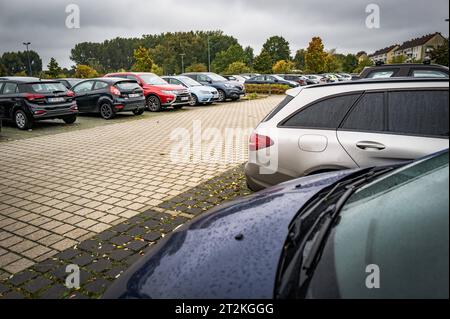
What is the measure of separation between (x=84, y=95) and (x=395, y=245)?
14621mm

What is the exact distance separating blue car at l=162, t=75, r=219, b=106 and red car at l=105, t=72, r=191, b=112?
4.80ft

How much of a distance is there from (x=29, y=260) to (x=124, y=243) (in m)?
0.91

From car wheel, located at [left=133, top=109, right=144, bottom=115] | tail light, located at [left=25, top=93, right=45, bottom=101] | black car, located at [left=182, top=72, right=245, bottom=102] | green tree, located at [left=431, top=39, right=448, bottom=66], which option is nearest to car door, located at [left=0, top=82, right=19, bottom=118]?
tail light, located at [left=25, top=93, right=45, bottom=101]

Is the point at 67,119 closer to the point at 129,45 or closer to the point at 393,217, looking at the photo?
the point at 393,217

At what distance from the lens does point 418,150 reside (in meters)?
3.11

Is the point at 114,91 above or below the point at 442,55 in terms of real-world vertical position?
below

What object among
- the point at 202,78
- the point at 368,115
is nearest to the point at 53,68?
the point at 202,78

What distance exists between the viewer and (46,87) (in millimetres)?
11406

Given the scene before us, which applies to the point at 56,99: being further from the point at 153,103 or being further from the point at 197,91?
the point at 197,91

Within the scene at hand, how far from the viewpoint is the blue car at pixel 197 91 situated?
17781 mm

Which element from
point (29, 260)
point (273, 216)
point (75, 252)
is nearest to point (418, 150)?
point (273, 216)

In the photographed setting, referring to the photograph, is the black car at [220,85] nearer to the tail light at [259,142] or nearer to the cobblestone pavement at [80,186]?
the cobblestone pavement at [80,186]

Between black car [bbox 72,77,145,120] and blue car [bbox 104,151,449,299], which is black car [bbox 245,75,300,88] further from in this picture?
blue car [bbox 104,151,449,299]

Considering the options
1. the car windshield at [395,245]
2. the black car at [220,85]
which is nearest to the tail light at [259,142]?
the car windshield at [395,245]
